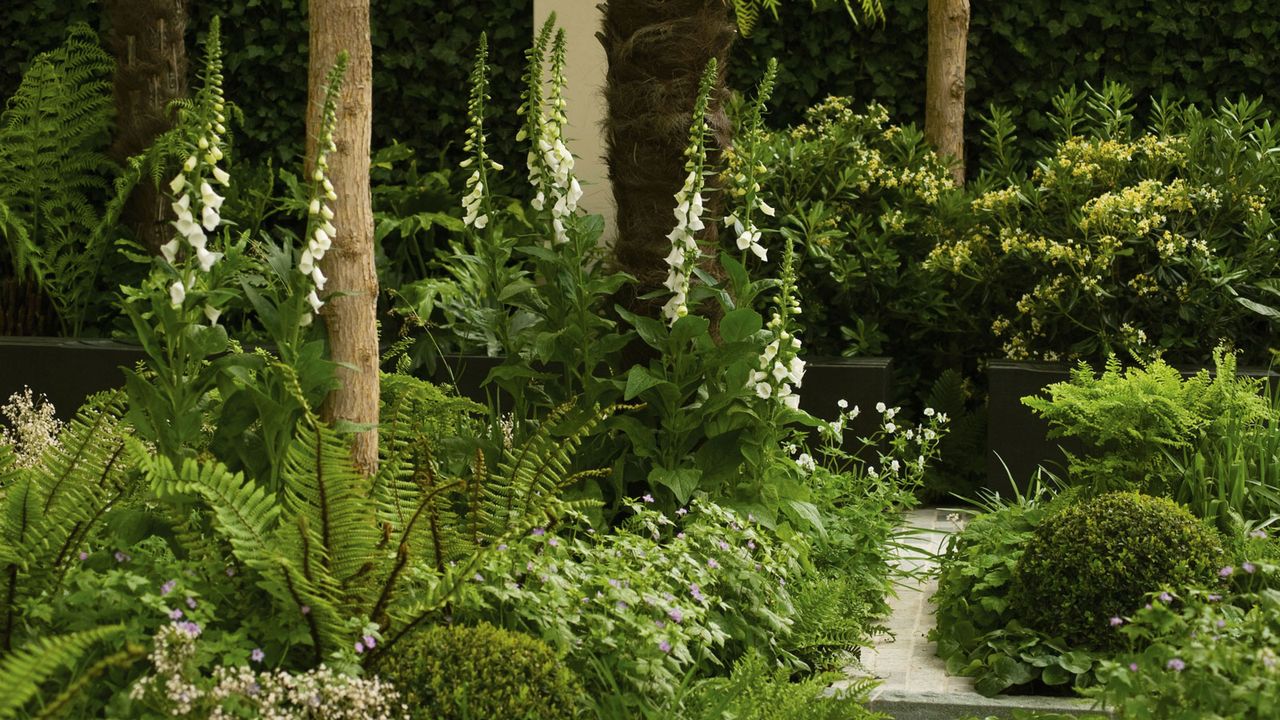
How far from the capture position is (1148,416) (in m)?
4.62

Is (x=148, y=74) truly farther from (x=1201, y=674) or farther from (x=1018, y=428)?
(x=1201, y=674)

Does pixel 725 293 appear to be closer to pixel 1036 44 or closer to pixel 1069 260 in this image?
pixel 1069 260

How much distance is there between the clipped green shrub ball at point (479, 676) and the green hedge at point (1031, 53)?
17.4ft

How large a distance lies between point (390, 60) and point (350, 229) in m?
4.10

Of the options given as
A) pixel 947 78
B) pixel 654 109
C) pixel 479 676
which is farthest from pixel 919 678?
pixel 947 78

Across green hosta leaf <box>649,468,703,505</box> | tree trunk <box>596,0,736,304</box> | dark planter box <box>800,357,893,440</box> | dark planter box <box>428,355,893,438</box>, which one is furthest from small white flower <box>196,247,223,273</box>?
dark planter box <box>800,357,893,440</box>

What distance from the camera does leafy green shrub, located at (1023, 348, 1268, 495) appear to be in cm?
459

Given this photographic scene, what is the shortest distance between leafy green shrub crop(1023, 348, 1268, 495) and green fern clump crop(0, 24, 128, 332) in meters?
4.97

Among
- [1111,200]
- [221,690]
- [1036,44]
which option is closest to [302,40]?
[1036,44]

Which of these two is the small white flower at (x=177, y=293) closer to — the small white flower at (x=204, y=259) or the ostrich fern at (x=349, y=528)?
the small white flower at (x=204, y=259)

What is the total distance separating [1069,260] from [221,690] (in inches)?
178

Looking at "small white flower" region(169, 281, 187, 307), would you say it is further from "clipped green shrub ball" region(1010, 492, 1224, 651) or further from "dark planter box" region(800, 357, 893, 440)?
"dark planter box" region(800, 357, 893, 440)

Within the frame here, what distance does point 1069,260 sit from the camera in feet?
20.3

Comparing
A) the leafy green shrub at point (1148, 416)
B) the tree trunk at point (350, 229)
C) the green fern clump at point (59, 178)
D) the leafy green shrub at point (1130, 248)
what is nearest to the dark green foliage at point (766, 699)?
the tree trunk at point (350, 229)
